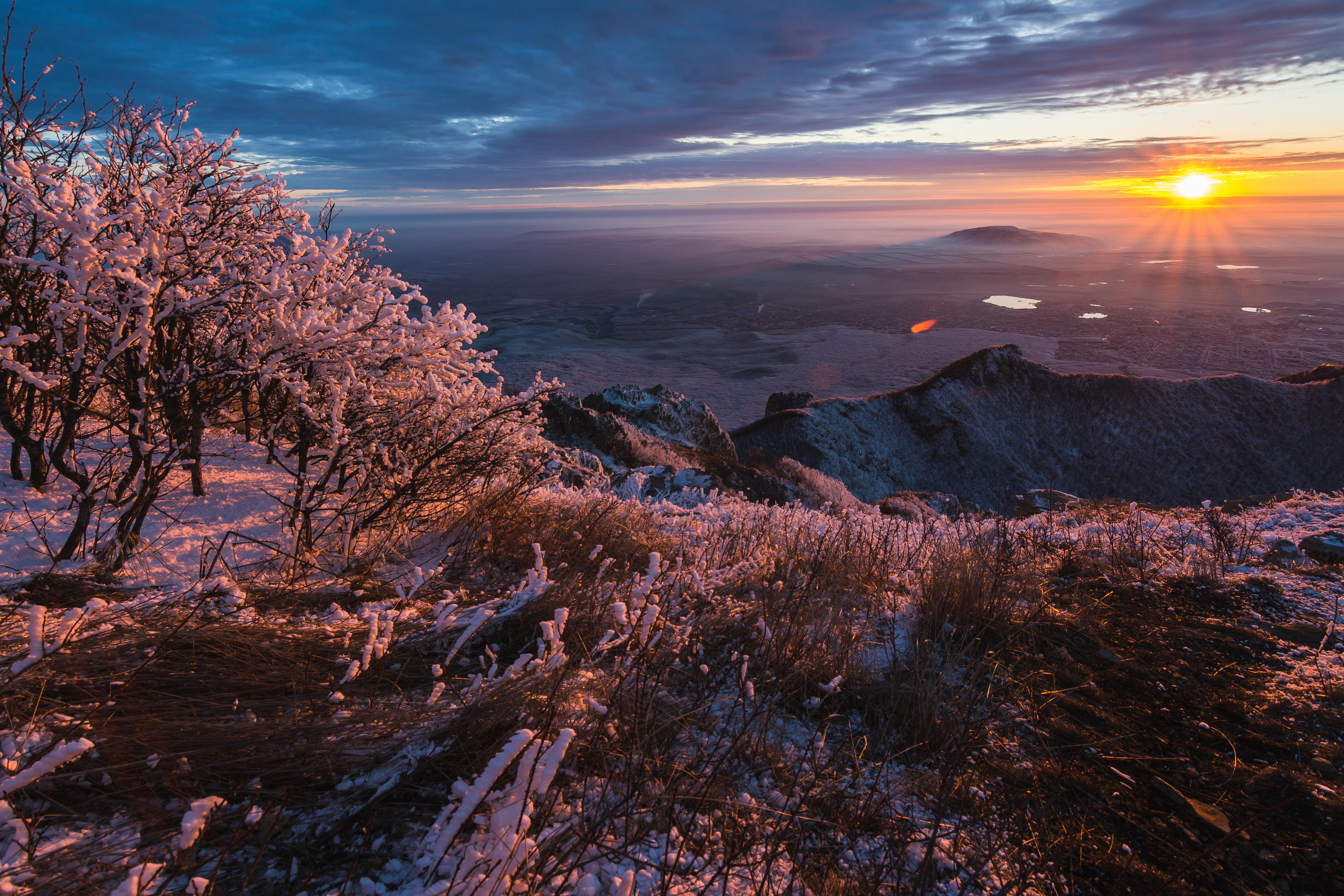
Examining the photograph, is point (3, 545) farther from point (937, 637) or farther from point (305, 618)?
point (937, 637)

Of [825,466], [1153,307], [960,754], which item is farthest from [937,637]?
[1153,307]

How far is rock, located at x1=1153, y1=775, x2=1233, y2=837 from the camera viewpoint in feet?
6.92

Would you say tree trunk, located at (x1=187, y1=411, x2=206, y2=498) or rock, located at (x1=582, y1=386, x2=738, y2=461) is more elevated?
tree trunk, located at (x1=187, y1=411, x2=206, y2=498)

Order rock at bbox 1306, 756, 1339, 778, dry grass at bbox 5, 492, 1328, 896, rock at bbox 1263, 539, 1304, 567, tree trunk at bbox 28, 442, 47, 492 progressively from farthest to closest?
1. rock at bbox 1263, 539, 1304, 567
2. tree trunk at bbox 28, 442, 47, 492
3. rock at bbox 1306, 756, 1339, 778
4. dry grass at bbox 5, 492, 1328, 896

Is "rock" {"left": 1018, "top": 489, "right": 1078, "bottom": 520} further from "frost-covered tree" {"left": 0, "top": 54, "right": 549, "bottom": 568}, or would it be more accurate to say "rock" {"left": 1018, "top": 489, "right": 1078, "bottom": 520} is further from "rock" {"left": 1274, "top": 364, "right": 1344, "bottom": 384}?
"rock" {"left": 1274, "top": 364, "right": 1344, "bottom": 384}

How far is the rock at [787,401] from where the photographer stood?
34.1m

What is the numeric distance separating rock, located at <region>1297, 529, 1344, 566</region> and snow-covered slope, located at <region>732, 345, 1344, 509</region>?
2023 centimetres

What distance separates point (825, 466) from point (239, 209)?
77.8ft

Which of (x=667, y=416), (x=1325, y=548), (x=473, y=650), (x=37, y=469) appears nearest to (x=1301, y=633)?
(x=1325, y=548)

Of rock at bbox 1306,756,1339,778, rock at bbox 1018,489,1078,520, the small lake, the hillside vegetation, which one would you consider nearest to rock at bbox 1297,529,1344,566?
the hillside vegetation

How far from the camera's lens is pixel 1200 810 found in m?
2.18

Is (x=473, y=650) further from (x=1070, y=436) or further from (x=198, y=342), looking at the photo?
(x=1070, y=436)

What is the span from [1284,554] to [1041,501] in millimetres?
10312

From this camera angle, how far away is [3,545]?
314 centimetres
